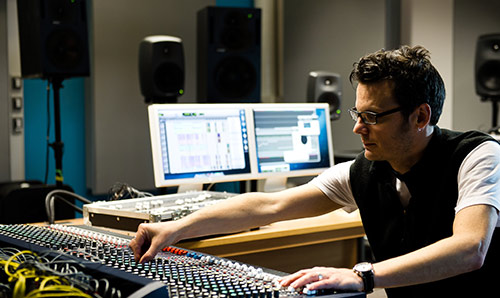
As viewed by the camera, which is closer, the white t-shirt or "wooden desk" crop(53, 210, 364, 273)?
the white t-shirt

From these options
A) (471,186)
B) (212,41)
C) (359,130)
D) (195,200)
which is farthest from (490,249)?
(212,41)

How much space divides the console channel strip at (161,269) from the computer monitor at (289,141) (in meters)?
1.35

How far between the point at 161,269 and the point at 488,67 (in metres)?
4.21

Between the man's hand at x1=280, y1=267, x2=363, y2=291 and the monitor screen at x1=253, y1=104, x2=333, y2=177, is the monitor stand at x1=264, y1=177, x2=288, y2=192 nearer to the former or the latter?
the monitor screen at x1=253, y1=104, x2=333, y2=177

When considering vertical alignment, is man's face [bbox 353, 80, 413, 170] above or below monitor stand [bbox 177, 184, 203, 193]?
above

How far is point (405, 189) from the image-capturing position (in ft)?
6.01

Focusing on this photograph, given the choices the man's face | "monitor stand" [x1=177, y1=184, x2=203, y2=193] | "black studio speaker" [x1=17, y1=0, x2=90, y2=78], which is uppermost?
"black studio speaker" [x1=17, y1=0, x2=90, y2=78]

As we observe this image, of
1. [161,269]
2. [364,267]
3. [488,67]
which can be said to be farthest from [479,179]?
[488,67]

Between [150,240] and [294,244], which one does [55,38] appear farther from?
[150,240]

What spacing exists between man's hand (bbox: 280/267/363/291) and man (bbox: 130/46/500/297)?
1.10 feet

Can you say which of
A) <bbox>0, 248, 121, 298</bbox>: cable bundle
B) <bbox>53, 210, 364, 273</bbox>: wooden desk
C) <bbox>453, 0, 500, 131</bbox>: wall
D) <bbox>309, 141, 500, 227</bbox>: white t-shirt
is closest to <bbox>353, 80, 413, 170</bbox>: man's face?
<bbox>309, 141, 500, 227</bbox>: white t-shirt

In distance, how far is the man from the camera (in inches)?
61.6

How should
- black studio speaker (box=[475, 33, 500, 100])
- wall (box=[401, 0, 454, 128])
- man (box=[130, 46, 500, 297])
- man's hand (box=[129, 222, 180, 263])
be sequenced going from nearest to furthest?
man's hand (box=[129, 222, 180, 263]) < man (box=[130, 46, 500, 297]) < black studio speaker (box=[475, 33, 500, 100]) < wall (box=[401, 0, 454, 128])

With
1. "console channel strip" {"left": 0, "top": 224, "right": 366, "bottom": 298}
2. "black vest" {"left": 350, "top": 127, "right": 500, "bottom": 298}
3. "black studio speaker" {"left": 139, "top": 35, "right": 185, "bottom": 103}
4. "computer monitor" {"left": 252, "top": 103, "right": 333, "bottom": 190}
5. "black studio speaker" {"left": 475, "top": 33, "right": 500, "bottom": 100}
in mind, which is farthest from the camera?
"black studio speaker" {"left": 475, "top": 33, "right": 500, "bottom": 100}
